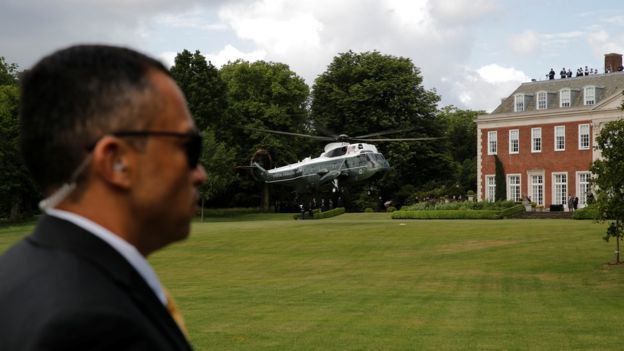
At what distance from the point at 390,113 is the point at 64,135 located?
259 feet

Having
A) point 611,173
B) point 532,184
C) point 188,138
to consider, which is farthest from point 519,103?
point 188,138

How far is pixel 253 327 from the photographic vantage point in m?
16.5

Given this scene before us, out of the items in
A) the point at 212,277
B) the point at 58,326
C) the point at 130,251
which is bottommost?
the point at 212,277

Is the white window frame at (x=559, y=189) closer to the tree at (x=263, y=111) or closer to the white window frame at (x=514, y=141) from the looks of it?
the white window frame at (x=514, y=141)

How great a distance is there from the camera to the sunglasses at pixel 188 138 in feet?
6.31

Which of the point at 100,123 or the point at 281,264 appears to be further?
the point at 281,264

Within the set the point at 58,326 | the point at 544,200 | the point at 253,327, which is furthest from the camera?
the point at 544,200

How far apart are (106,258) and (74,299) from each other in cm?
16

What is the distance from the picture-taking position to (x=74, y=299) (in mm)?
1663

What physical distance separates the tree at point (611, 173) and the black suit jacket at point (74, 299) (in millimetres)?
24904

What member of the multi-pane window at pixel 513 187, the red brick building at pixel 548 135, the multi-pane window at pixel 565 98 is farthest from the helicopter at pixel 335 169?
the multi-pane window at pixel 565 98

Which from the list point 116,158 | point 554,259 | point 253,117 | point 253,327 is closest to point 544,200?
point 253,117

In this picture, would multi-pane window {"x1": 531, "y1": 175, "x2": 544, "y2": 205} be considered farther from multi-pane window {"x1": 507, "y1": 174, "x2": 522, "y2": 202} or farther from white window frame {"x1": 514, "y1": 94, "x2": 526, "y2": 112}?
white window frame {"x1": 514, "y1": 94, "x2": 526, "y2": 112}

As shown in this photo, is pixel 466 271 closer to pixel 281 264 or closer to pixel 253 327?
pixel 281 264
